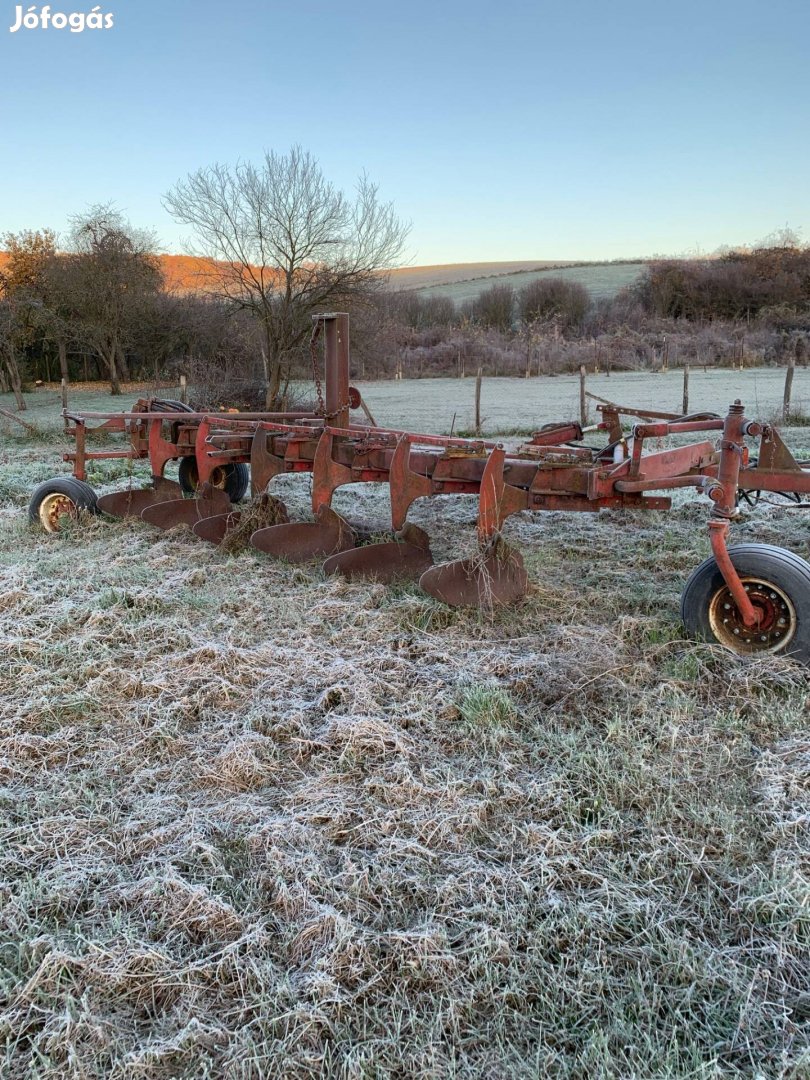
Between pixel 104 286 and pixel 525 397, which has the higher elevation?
pixel 104 286

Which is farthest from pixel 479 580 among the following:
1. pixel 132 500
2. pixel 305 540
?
pixel 132 500

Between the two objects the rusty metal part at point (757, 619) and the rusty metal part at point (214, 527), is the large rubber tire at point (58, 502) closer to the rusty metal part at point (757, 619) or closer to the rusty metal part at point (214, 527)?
the rusty metal part at point (214, 527)

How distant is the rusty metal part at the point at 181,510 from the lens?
703cm

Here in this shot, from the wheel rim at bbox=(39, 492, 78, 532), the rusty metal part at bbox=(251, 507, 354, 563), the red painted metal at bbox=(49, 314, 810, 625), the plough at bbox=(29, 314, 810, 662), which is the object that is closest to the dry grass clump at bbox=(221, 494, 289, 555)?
the plough at bbox=(29, 314, 810, 662)

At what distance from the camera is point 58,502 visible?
24.3 ft

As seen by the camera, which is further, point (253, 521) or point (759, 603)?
point (253, 521)

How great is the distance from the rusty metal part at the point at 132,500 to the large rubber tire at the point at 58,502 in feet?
0.57

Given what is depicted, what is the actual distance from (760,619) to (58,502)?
631 cm

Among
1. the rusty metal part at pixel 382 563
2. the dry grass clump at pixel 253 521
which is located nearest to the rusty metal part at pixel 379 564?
the rusty metal part at pixel 382 563

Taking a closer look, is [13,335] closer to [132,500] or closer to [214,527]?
[132,500]

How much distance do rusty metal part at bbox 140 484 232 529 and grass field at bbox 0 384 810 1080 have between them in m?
2.34

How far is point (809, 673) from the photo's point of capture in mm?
3631

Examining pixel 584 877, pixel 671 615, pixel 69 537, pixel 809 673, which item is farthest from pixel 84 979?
pixel 69 537

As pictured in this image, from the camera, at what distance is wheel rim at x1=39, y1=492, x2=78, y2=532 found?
23.9 feet
